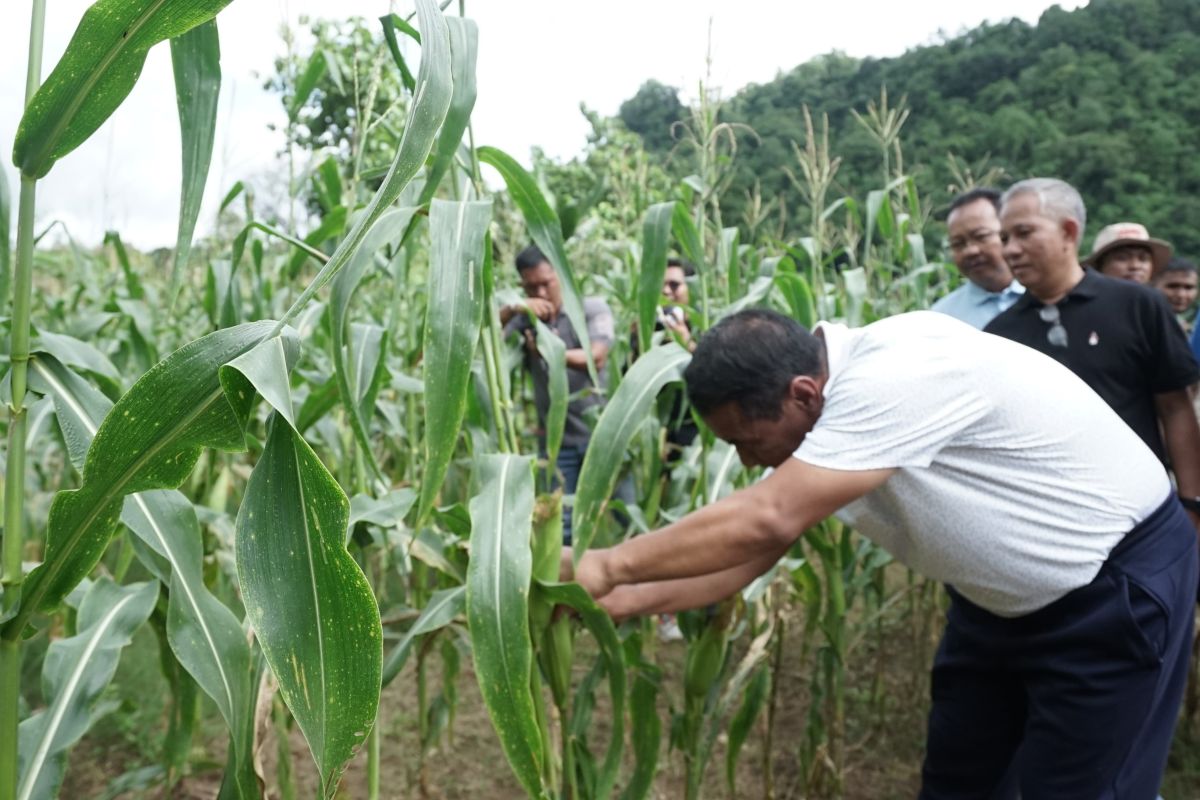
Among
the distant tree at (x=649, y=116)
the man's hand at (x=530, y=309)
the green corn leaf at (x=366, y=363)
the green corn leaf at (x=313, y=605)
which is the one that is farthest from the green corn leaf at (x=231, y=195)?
the distant tree at (x=649, y=116)

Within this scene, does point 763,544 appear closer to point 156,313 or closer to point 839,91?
point 156,313

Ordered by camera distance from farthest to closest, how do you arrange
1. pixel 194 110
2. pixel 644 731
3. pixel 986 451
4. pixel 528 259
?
pixel 528 259 < pixel 644 731 < pixel 986 451 < pixel 194 110

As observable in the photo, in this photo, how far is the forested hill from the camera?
480 inches

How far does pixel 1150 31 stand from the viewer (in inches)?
637

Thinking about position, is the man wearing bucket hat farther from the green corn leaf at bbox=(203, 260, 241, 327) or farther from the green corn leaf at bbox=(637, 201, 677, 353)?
the green corn leaf at bbox=(203, 260, 241, 327)

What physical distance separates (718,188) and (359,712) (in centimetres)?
180

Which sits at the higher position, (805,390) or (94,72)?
(94,72)

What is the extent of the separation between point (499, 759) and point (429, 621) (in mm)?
1506

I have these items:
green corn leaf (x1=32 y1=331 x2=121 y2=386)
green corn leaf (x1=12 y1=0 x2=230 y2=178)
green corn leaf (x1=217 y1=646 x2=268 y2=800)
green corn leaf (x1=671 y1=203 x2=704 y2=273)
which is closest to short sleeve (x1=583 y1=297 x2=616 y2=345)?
green corn leaf (x1=671 y1=203 x2=704 y2=273)

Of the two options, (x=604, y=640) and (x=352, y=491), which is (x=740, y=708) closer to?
(x=604, y=640)

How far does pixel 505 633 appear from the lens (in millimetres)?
1193

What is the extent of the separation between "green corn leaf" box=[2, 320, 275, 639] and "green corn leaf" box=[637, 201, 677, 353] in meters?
1.09

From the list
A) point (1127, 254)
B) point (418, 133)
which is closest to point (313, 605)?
point (418, 133)

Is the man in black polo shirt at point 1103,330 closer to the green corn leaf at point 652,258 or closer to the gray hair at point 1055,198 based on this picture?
the gray hair at point 1055,198
